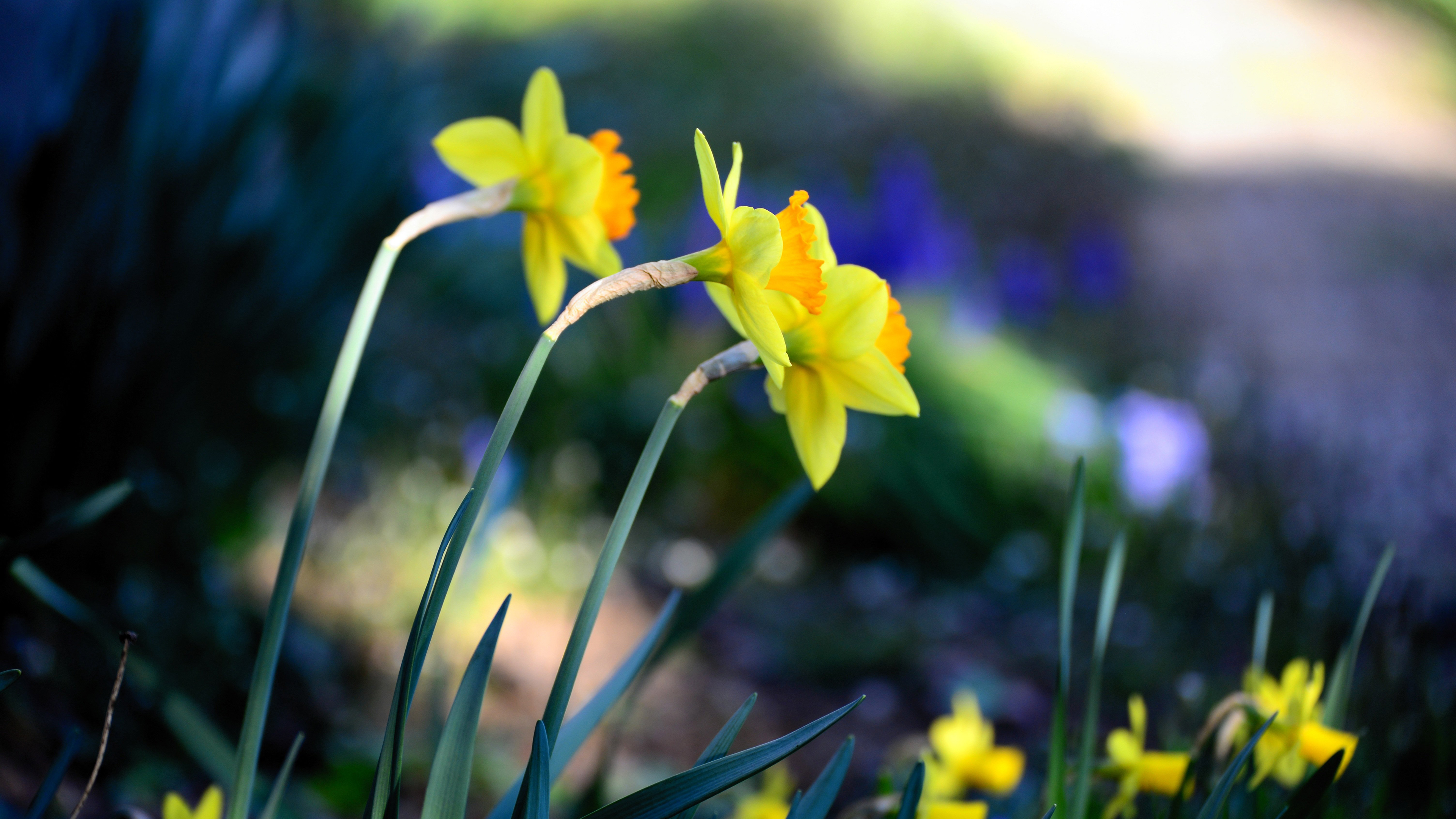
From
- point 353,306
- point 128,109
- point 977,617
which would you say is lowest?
point 977,617

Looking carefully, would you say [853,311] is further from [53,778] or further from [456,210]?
[53,778]

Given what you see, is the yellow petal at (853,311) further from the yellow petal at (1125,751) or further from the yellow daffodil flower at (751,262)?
the yellow petal at (1125,751)

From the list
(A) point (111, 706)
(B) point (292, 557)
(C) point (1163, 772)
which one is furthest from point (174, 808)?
(C) point (1163, 772)

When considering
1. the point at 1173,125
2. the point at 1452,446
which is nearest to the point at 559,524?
the point at 1452,446

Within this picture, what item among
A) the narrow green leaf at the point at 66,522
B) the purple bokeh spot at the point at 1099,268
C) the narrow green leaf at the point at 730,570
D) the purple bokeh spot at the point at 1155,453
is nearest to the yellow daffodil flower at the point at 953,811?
the narrow green leaf at the point at 730,570

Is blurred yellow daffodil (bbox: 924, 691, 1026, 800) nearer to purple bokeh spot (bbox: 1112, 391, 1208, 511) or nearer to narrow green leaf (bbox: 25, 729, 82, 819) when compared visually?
narrow green leaf (bbox: 25, 729, 82, 819)

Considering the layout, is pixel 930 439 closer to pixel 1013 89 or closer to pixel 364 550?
pixel 364 550
